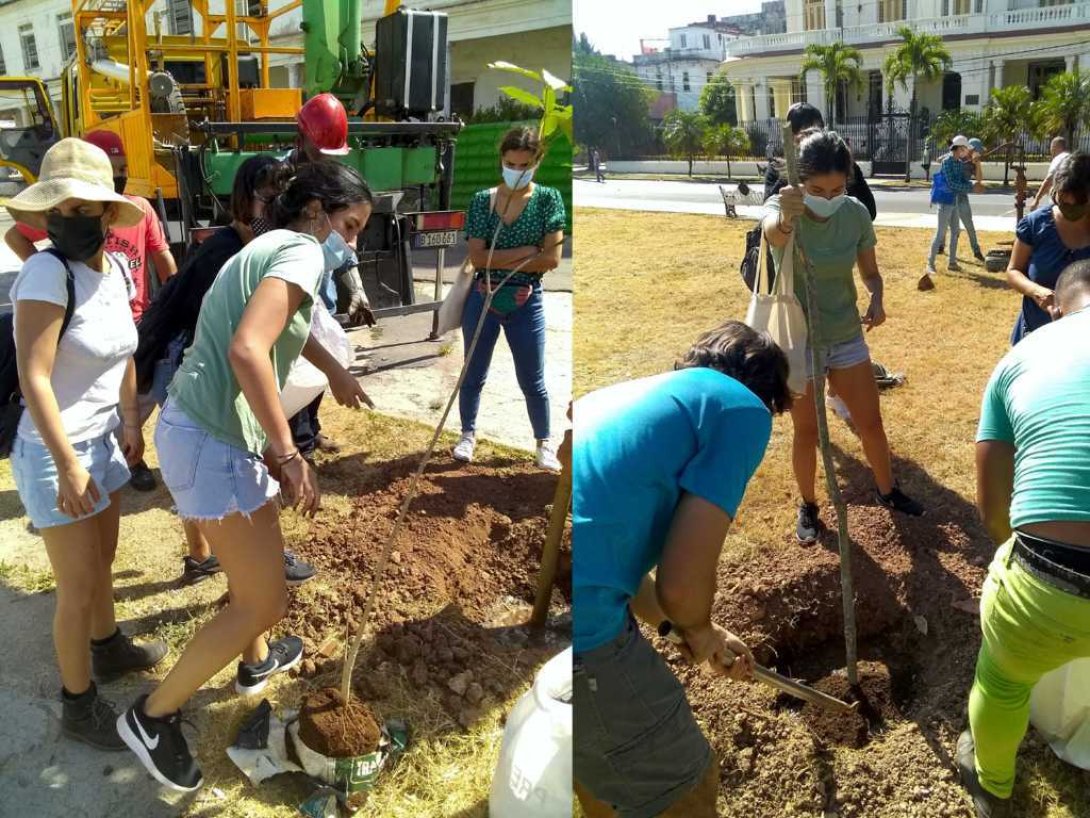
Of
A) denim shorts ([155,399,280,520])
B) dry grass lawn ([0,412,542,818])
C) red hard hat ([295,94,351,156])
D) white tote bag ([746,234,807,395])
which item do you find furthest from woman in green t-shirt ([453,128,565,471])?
denim shorts ([155,399,280,520])

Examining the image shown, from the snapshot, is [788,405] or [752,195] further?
[752,195]

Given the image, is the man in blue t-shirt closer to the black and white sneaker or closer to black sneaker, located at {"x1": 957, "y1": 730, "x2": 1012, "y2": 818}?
black sneaker, located at {"x1": 957, "y1": 730, "x2": 1012, "y2": 818}

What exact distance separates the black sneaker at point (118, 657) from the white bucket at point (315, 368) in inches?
29.5

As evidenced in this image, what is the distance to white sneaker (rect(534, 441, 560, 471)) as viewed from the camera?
3.79 meters

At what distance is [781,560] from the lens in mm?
2588

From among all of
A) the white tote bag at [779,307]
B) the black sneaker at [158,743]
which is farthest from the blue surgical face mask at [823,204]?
the black sneaker at [158,743]

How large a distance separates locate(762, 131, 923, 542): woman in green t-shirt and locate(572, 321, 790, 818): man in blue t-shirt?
3.74 ft

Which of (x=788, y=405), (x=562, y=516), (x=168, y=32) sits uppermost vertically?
(x=168, y=32)

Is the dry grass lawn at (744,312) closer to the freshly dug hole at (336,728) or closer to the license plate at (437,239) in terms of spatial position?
the freshly dug hole at (336,728)

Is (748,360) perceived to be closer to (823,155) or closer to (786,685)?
(786,685)

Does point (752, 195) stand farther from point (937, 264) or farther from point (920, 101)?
point (937, 264)

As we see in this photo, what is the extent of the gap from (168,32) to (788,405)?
586cm

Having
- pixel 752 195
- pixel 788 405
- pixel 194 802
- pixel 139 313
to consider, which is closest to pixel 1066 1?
pixel 752 195

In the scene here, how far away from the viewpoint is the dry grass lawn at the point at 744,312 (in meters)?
1.33
